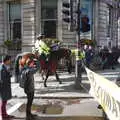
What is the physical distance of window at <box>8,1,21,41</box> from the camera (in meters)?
25.5

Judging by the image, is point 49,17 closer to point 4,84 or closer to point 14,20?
point 14,20

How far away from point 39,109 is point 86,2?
1438 cm

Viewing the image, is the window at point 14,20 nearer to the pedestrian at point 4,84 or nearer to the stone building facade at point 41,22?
the stone building facade at point 41,22

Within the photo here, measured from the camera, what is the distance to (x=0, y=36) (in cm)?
2598

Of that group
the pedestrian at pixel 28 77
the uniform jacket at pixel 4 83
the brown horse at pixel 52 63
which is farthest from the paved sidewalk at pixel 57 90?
the uniform jacket at pixel 4 83

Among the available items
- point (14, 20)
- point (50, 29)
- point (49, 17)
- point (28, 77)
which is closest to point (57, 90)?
point (28, 77)

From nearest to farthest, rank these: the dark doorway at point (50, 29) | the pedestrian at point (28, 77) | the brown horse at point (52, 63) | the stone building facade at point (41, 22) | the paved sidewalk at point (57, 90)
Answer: the pedestrian at point (28, 77), the paved sidewalk at point (57, 90), the brown horse at point (52, 63), the stone building facade at point (41, 22), the dark doorway at point (50, 29)

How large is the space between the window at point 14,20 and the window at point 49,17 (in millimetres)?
1752

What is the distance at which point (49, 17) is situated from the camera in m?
24.6

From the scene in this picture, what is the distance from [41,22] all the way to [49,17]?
1.81 ft

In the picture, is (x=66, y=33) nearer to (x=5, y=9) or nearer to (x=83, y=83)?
(x=5, y=9)

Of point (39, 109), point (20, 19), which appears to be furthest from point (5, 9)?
point (39, 109)

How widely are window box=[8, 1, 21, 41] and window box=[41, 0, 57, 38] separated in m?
1.75

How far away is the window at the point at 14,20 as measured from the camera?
2552cm
